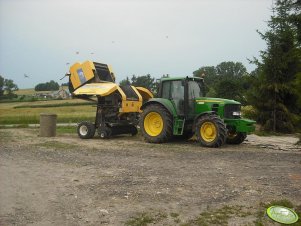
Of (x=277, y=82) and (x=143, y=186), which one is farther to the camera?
(x=277, y=82)

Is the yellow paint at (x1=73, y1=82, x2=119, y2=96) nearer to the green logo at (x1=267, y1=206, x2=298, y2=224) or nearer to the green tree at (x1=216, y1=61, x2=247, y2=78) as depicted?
the green logo at (x1=267, y1=206, x2=298, y2=224)

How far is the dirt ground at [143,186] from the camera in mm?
5457

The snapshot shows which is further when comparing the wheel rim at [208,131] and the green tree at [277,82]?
the green tree at [277,82]

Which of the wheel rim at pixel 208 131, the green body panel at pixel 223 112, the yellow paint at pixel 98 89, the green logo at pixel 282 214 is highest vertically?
the yellow paint at pixel 98 89

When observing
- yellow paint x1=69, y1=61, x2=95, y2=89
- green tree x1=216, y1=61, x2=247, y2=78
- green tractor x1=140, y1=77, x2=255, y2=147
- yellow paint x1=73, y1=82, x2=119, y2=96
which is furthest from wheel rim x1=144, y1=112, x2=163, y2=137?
green tree x1=216, y1=61, x2=247, y2=78

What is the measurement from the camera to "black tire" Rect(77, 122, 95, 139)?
15227mm

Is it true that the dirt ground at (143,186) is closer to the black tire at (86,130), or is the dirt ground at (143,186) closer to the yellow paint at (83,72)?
the black tire at (86,130)

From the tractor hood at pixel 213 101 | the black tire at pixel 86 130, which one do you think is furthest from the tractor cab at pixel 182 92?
the black tire at pixel 86 130

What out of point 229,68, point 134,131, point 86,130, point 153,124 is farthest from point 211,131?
point 229,68

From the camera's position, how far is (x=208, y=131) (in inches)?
491

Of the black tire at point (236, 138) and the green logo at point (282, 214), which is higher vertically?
the black tire at point (236, 138)

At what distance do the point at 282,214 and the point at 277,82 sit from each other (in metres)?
13.9

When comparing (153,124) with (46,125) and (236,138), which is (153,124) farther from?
(46,125)

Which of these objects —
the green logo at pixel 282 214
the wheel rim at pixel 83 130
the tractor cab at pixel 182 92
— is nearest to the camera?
the green logo at pixel 282 214
